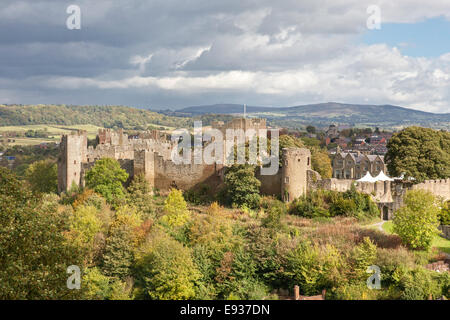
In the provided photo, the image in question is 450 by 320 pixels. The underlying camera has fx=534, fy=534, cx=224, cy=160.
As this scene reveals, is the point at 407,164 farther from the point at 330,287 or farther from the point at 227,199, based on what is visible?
the point at 330,287

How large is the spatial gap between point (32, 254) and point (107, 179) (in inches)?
582

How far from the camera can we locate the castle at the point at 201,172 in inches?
1259

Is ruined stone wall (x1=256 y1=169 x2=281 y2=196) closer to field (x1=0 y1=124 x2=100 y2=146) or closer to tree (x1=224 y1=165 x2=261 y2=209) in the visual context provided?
tree (x1=224 y1=165 x2=261 y2=209)

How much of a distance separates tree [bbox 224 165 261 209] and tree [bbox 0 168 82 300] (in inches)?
484

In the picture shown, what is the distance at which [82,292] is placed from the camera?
69.4 feet

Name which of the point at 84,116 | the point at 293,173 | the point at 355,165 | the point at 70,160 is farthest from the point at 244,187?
the point at 84,116

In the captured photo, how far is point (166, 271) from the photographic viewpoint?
25.2 meters

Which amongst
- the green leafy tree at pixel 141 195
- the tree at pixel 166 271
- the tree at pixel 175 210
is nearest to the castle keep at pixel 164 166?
the green leafy tree at pixel 141 195

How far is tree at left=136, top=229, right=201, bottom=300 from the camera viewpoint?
2494 centimetres

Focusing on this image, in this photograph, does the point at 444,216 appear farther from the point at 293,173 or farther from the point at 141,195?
the point at 141,195

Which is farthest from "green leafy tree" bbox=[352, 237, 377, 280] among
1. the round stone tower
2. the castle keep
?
the castle keep

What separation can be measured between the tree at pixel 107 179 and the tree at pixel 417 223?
17.3 meters

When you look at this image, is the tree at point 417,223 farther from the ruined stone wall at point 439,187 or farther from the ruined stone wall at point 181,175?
the ruined stone wall at point 181,175
